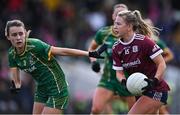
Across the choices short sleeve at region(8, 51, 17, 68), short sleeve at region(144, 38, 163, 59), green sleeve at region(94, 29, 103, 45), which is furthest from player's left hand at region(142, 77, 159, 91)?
green sleeve at region(94, 29, 103, 45)

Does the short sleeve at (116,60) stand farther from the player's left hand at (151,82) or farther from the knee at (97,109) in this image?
the knee at (97,109)

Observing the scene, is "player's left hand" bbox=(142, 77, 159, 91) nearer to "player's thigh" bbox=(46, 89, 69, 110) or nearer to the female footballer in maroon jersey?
the female footballer in maroon jersey

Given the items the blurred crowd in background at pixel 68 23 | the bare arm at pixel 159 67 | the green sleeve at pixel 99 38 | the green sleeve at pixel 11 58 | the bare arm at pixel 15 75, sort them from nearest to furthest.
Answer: the bare arm at pixel 159 67 < the green sleeve at pixel 11 58 < the bare arm at pixel 15 75 < the green sleeve at pixel 99 38 < the blurred crowd in background at pixel 68 23

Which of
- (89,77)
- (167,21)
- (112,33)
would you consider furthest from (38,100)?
(167,21)

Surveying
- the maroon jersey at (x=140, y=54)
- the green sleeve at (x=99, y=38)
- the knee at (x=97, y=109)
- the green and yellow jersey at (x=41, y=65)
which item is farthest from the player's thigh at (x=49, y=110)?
the green sleeve at (x=99, y=38)

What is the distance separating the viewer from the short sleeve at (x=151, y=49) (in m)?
9.91

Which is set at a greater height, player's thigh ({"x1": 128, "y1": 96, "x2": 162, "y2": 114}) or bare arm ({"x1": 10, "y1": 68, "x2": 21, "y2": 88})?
bare arm ({"x1": 10, "y1": 68, "x2": 21, "y2": 88})

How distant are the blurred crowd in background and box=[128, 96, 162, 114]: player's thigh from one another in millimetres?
6615

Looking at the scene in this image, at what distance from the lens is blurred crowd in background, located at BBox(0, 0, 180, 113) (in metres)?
16.6

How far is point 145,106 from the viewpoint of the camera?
32.5 feet

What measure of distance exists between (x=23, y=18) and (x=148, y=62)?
8.10 metres

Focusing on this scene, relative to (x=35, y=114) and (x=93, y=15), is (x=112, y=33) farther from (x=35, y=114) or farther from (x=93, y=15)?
(x=93, y=15)

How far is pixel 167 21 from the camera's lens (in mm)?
19969

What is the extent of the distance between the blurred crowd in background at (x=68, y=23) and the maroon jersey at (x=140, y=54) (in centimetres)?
656
